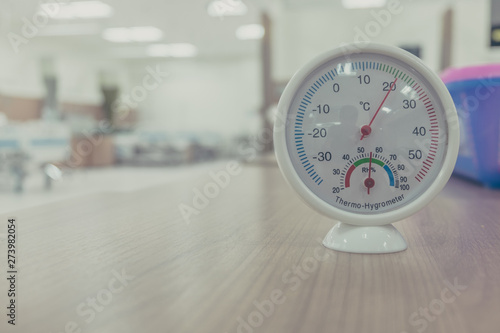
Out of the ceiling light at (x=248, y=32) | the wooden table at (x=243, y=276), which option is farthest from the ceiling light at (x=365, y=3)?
the wooden table at (x=243, y=276)

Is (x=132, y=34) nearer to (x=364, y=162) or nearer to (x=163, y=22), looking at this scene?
(x=163, y=22)

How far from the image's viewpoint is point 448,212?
76 centimetres

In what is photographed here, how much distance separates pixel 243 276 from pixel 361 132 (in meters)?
0.23

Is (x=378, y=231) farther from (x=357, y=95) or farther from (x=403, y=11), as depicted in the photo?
(x=403, y=11)

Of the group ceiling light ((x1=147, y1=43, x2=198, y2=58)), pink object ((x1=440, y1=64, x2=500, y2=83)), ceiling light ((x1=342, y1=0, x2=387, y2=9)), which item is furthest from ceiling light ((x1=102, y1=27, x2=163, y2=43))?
pink object ((x1=440, y1=64, x2=500, y2=83))

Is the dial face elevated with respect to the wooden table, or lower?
elevated

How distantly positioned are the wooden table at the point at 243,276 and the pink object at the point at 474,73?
0.46 meters

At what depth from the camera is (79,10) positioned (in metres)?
6.64

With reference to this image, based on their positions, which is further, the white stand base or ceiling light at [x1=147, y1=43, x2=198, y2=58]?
ceiling light at [x1=147, y1=43, x2=198, y2=58]

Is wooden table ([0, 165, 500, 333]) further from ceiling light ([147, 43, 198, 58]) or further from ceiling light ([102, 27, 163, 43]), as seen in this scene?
ceiling light ([147, 43, 198, 58])

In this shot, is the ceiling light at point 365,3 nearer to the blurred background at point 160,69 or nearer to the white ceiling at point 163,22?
the blurred background at point 160,69

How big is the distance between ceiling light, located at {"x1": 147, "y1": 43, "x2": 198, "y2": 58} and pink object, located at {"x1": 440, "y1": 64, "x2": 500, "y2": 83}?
904 centimetres

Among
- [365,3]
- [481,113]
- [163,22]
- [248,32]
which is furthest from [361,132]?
[248,32]

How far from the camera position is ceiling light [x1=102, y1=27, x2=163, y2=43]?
26.5 feet
